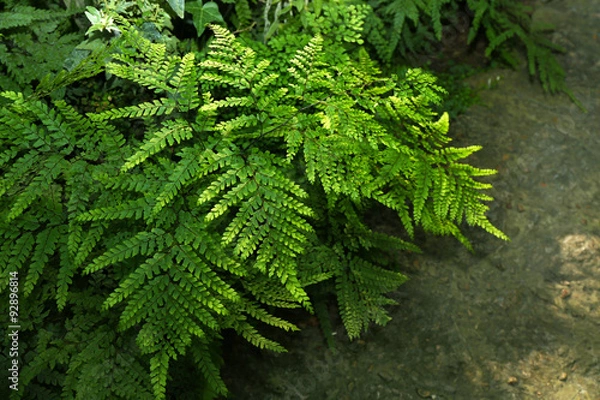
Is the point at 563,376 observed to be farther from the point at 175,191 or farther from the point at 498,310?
the point at 175,191

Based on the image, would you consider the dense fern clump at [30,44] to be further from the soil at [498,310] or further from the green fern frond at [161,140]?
the soil at [498,310]

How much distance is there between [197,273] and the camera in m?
2.16

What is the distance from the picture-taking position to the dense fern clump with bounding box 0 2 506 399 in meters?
2.19

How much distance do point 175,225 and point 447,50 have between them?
314cm

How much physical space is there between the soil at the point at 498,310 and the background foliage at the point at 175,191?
1.16 feet

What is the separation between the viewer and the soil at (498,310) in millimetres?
2939

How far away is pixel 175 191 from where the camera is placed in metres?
2.19

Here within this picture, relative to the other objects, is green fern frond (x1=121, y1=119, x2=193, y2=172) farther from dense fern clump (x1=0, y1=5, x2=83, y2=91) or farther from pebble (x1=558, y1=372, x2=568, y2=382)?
pebble (x1=558, y1=372, x2=568, y2=382)

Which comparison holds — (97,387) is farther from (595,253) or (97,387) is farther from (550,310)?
(595,253)

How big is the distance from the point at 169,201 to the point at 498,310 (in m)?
2.07

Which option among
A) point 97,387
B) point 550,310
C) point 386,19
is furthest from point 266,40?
point 550,310

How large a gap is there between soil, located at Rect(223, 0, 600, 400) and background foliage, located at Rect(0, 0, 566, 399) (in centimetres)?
35

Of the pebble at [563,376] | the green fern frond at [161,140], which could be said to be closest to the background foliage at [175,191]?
the green fern frond at [161,140]

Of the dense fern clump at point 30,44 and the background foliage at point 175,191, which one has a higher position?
the dense fern clump at point 30,44
